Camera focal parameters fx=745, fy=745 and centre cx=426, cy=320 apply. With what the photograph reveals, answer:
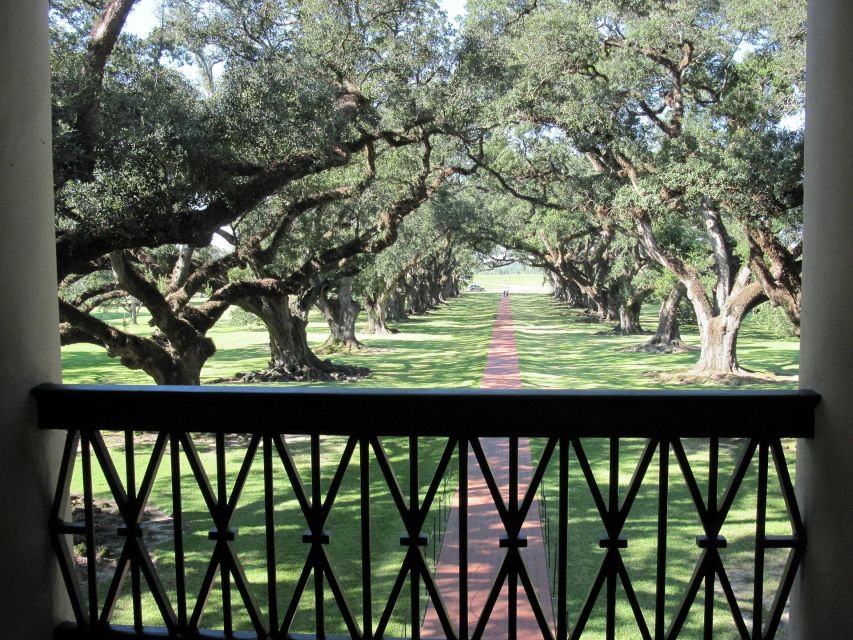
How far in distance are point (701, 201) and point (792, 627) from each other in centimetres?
1037

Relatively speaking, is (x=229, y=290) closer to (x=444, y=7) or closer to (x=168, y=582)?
(x=444, y=7)

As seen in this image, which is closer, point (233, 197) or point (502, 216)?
point (233, 197)

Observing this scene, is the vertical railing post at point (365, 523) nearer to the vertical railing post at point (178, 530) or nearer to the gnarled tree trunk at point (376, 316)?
the vertical railing post at point (178, 530)

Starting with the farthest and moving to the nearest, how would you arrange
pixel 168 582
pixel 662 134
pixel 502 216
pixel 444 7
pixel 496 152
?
pixel 502 216 < pixel 496 152 < pixel 662 134 < pixel 444 7 < pixel 168 582

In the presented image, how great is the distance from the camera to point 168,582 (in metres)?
5.59

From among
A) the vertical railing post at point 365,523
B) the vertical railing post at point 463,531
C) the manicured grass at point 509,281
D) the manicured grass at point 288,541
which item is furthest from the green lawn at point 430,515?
the manicured grass at point 509,281

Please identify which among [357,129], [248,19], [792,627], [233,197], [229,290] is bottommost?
[792,627]

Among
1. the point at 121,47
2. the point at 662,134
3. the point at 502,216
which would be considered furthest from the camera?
the point at 502,216
